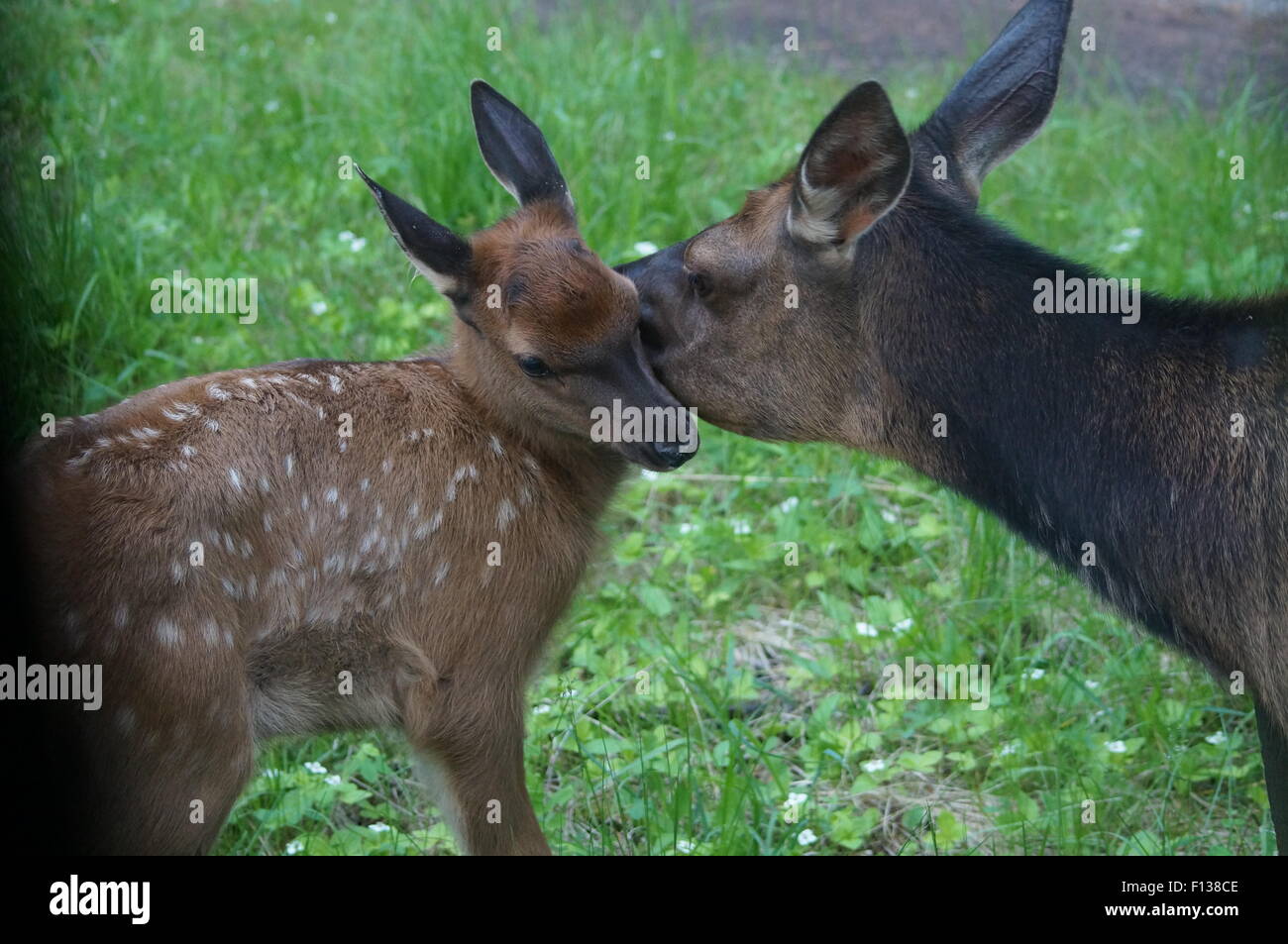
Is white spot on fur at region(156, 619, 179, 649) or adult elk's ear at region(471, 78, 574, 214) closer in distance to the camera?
white spot on fur at region(156, 619, 179, 649)

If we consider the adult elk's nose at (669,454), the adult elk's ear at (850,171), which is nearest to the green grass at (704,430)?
the adult elk's nose at (669,454)

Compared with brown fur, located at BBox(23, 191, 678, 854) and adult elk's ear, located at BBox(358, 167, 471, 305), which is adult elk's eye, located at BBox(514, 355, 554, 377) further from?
adult elk's ear, located at BBox(358, 167, 471, 305)

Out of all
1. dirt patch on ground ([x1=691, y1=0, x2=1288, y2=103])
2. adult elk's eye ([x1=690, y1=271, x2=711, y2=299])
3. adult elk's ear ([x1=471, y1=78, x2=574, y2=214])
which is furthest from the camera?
dirt patch on ground ([x1=691, y1=0, x2=1288, y2=103])

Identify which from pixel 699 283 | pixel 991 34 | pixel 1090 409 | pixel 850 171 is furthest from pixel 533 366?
pixel 991 34

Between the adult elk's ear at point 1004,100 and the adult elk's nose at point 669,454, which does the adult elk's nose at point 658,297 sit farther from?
the adult elk's ear at point 1004,100

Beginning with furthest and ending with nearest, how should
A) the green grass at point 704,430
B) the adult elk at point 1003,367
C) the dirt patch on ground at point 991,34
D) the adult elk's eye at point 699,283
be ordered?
the dirt patch on ground at point 991,34 → the green grass at point 704,430 → the adult elk's eye at point 699,283 → the adult elk at point 1003,367

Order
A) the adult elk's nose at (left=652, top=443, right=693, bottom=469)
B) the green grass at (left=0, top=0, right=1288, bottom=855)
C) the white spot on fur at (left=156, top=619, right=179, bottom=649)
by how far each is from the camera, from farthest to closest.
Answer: the green grass at (left=0, top=0, right=1288, bottom=855) → the adult elk's nose at (left=652, top=443, right=693, bottom=469) → the white spot on fur at (left=156, top=619, right=179, bottom=649)

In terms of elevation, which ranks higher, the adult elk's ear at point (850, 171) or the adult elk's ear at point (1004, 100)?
the adult elk's ear at point (1004, 100)

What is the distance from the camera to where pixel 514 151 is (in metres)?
4.76

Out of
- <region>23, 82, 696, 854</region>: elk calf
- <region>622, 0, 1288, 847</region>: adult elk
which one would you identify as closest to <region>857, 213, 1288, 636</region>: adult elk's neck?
<region>622, 0, 1288, 847</region>: adult elk

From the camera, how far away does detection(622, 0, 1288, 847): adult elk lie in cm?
388

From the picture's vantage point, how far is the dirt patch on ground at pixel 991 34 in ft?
30.3
